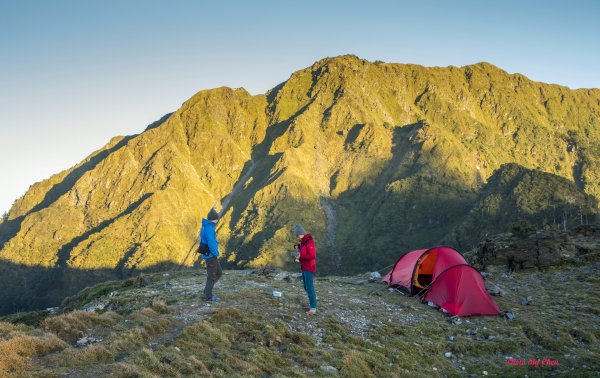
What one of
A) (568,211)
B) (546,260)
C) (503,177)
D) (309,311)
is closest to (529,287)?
(546,260)

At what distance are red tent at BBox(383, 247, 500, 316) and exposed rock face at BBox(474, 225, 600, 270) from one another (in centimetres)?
780

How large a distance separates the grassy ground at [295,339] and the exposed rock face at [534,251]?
6.69 m

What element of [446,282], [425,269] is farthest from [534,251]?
[446,282]

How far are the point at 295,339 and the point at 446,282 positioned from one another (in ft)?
30.5

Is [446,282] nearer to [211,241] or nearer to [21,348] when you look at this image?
[211,241]

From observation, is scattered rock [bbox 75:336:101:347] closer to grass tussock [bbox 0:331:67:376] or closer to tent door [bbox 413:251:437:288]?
grass tussock [bbox 0:331:67:376]

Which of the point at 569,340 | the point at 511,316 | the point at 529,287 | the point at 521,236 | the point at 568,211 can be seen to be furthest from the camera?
the point at 568,211

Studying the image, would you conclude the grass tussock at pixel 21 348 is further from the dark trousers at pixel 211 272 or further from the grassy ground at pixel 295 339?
the dark trousers at pixel 211 272

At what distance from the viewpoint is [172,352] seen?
9.86 meters

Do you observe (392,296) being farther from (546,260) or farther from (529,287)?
(546,260)

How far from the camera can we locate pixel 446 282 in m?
18.7

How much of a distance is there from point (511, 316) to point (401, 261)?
7100 millimetres

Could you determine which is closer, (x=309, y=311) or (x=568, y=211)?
(x=309, y=311)

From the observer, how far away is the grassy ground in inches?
369
